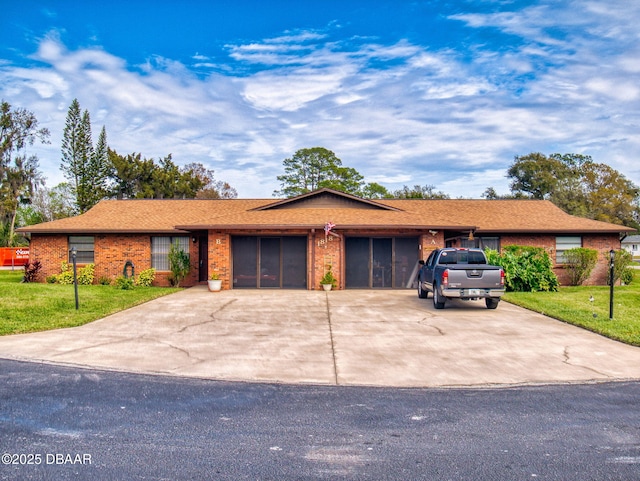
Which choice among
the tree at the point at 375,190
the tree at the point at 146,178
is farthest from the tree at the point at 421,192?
the tree at the point at 146,178

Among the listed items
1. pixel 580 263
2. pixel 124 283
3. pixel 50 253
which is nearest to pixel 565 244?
pixel 580 263

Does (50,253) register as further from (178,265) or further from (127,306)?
(127,306)

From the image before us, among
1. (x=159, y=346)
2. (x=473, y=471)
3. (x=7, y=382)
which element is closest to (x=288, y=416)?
(x=473, y=471)

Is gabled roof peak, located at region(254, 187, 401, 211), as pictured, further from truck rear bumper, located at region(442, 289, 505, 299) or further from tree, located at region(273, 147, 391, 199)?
tree, located at region(273, 147, 391, 199)

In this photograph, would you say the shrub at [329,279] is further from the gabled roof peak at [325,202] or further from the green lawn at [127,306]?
the green lawn at [127,306]

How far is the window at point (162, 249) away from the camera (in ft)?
74.8

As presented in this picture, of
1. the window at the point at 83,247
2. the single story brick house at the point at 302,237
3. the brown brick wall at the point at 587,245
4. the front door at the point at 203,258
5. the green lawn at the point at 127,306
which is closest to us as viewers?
the green lawn at the point at 127,306

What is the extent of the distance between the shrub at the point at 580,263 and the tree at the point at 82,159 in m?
40.8

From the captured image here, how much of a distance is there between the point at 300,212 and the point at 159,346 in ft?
43.0

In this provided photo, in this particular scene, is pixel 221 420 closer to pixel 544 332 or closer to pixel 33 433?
pixel 33 433

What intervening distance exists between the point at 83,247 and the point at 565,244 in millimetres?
21950

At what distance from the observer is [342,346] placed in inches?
392

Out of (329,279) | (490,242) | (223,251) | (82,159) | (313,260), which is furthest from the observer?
(82,159)

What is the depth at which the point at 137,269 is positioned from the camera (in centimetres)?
2267
